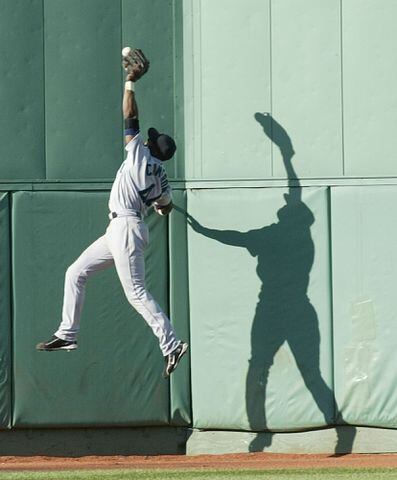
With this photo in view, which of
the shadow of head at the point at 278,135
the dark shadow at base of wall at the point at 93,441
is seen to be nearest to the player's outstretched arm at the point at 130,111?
the shadow of head at the point at 278,135

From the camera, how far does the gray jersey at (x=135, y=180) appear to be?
1193 cm

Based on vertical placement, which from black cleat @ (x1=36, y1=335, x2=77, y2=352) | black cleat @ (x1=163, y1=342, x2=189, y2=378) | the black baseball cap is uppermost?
the black baseball cap

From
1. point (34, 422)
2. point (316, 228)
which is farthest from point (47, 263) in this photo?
point (316, 228)

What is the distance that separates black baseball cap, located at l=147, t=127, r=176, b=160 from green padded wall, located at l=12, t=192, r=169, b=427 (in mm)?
852

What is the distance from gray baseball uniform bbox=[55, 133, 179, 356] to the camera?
467 inches

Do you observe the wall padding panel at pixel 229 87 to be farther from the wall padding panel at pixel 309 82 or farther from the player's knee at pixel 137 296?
the player's knee at pixel 137 296

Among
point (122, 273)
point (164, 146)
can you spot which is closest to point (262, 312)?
point (122, 273)

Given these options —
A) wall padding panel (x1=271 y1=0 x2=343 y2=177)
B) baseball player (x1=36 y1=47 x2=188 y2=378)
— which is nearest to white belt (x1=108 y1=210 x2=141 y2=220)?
baseball player (x1=36 y1=47 x2=188 y2=378)

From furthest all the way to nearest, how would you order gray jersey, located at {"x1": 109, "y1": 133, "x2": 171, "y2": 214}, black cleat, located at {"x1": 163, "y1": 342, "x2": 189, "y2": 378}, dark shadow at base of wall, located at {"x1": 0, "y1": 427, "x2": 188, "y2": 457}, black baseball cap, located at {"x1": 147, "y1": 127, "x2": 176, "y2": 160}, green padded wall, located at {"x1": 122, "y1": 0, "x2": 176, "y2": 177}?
1. green padded wall, located at {"x1": 122, "y1": 0, "x2": 176, "y2": 177}
2. dark shadow at base of wall, located at {"x1": 0, "y1": 427, "x2": 188, "y2": 457}
3. black baseball cap, located at {"x1": 147, "y1": 127, "x2": 176, "y2": 160}
4. gray jersey, located at {"x1": 109, "y1": 133, "x2": 171, "y2": 214}
5. black cleat, located at {"x1": 163, "y1": 342, "x2": 189, "y2": 378}

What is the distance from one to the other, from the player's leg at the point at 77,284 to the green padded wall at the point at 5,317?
0.63m

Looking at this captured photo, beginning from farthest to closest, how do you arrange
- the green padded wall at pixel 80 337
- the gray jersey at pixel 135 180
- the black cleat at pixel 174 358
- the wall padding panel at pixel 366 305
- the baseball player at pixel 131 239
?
the green padded wall at pixel 80 337, the wall padding panel at pixel 366 305, the gray jersey at pixel 135 180, the baseball player at pixel 131 239, the black cleat at pixel 174 358

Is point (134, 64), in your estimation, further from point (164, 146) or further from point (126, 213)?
point (126, 213)

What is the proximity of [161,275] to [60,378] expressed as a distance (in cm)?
129

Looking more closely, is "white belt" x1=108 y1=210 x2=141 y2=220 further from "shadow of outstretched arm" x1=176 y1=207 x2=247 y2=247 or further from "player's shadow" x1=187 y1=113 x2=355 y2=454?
"player's shadow" x1=187 y1=113 x2=355 y2=454
